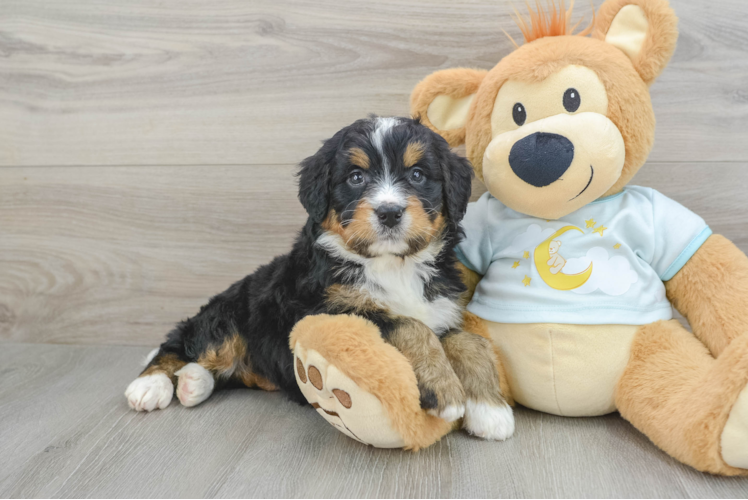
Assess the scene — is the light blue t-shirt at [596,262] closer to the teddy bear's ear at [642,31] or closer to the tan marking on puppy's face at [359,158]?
the teddy bear's ear at [642,31]

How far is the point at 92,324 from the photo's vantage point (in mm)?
2502

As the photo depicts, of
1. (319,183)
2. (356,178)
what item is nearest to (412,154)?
(356,178)

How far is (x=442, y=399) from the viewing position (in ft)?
4.48

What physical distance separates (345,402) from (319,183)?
1.91 feet

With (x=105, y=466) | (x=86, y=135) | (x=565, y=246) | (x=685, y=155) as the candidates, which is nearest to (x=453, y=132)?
(x=565, y=246)

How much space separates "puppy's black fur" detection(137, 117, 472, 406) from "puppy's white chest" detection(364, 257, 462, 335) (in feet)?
0.07

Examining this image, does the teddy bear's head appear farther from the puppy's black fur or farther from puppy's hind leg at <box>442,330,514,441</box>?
puppy's hind leg at <box>442,330,514,441</box>

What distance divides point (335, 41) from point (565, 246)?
3.79 ft

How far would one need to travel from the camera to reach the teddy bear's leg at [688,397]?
1.23 m

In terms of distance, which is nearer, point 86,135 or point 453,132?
point 453,132

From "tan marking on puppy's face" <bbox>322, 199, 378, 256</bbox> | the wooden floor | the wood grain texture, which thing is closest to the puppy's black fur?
"tan marking on puppy's face" <bbox>322, 199, 378, 256</bbox>

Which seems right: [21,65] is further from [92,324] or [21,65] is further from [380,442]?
[380,442]

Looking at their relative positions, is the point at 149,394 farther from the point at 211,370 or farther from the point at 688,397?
the point at 688,397

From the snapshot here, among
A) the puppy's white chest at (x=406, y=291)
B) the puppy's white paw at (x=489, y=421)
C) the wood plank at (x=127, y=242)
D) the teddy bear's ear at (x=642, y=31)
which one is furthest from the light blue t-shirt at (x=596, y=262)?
the wood plank at (x=127, y=242)
